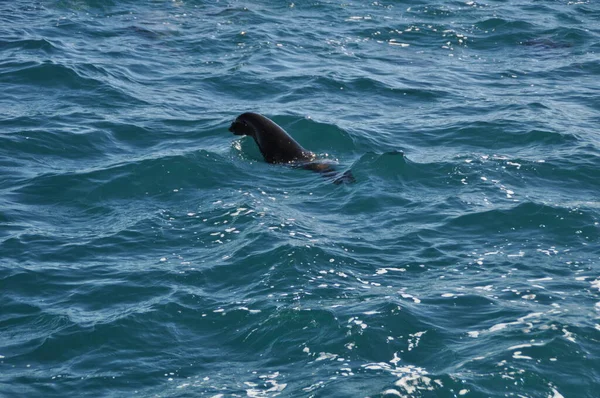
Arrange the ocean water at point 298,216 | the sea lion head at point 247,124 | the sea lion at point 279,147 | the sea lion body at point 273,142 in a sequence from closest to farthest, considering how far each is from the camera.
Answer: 1. the ocean water at point 298,216
2. the sea lion at point 279,147
3. the sea lion body at point 273,142
4. the sea lion head at point 247,124

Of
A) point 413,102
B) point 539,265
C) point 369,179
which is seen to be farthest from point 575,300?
point 413,102

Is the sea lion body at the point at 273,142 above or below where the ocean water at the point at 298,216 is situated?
above

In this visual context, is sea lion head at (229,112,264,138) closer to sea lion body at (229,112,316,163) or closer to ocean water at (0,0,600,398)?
sea lion body at (229,112,316,163)

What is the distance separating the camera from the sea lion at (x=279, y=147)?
43.9ft

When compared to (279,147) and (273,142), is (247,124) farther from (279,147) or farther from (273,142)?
(279,147)

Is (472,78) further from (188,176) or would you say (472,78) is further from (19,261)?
(19,261)

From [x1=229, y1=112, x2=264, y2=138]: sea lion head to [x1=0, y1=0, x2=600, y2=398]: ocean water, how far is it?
26 centimetres

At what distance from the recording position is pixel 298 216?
11992 millimetres

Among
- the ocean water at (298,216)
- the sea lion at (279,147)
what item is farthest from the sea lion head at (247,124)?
the ocean water at (298,216)

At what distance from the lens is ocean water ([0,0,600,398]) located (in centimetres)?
893

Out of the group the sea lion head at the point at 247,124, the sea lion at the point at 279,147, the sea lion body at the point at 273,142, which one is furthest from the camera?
the sea lion head at the point at 247,124

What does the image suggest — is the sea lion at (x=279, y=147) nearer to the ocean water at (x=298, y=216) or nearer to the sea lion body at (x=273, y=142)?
the sea lion body at (x=273, y=142)

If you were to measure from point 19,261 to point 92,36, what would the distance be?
34.3 feet

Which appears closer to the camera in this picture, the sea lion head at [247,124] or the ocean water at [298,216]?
the ocean water at [298,216]
